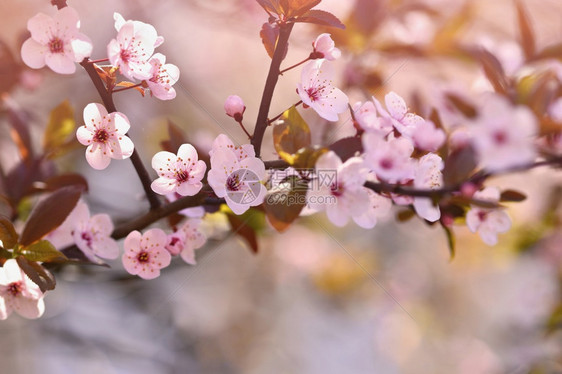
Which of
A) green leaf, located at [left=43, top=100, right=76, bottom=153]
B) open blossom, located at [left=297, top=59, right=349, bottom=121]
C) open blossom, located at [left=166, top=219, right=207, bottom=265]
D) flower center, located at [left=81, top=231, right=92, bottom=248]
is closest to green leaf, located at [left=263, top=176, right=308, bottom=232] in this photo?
open blossom, located at [left=297, top=59, right=349, bottom=121]

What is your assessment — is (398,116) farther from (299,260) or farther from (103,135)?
(299,260)

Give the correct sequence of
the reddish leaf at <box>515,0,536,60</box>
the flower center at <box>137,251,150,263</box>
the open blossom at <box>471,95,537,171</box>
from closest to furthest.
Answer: the open blossom at <box>471,95,537,171</box>, the flower center at <box>137,251,150,263</box>, the reddish leaf at <box>515,0,536,60</box>

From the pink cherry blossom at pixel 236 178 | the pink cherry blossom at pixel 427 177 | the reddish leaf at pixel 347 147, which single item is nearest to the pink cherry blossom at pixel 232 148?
the pink cherry blossom at pixel 236 178

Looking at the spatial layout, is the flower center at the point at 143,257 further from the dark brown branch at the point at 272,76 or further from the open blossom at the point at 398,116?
the open blossom at the point at 398,116

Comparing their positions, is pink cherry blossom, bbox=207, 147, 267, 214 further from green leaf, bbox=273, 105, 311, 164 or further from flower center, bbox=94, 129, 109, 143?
flower center, bbox=94, 129, 109, 143

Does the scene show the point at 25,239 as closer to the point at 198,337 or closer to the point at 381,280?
the point at 198,337
